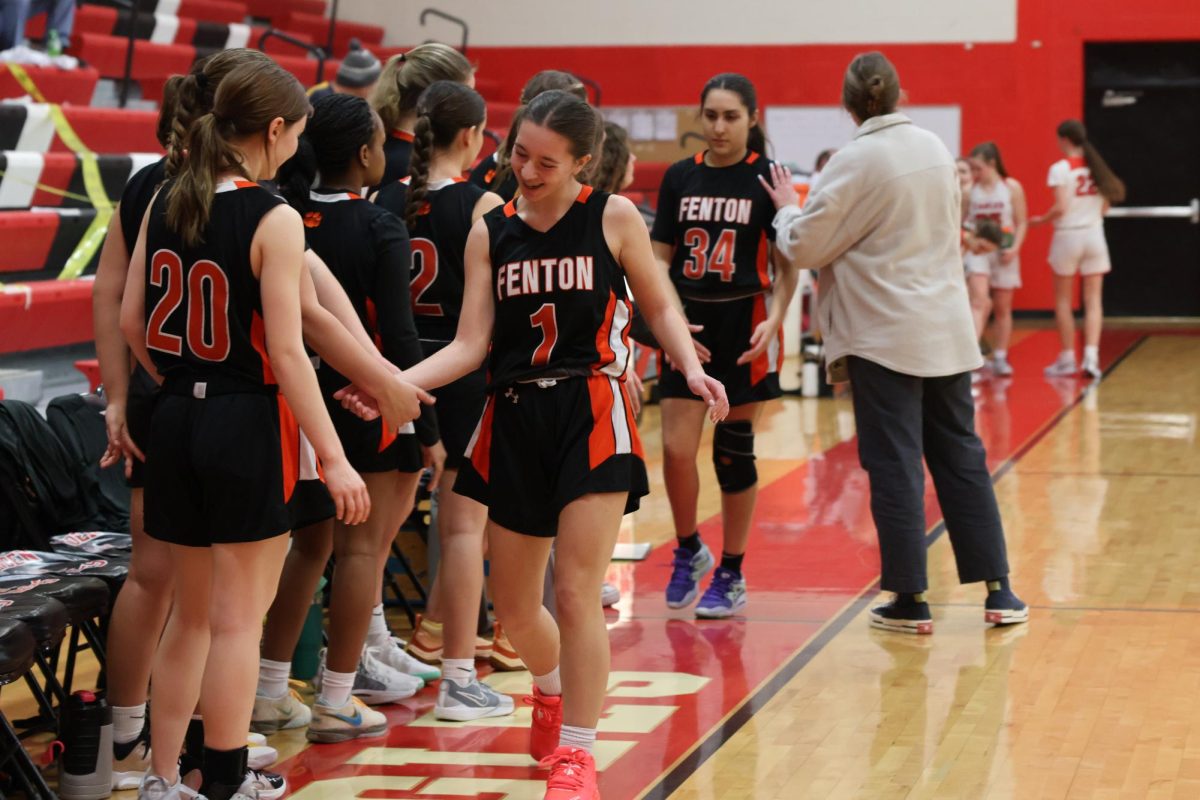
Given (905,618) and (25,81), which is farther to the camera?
(25,81)

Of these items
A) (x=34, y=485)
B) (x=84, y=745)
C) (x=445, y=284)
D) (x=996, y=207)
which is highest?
(x=445, y=284)

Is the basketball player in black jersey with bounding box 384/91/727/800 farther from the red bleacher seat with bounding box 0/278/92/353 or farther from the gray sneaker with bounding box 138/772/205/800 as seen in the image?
the red bleacher seat with bounding box 0/278/92/353

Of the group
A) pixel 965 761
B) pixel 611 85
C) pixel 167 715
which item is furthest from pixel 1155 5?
pixel 167 715

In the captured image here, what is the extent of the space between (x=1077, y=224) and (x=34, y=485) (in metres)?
8.53

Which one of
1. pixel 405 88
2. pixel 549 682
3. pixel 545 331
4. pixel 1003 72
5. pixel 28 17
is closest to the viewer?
pixel 545 331

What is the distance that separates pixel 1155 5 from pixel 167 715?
43.1 ft

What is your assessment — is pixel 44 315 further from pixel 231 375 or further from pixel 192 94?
pixel 231 375

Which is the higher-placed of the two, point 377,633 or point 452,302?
point 452,302

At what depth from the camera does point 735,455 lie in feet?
17.2

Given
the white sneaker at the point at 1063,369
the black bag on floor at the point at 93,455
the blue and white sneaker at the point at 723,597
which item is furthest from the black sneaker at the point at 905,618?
the white sneaker at the point at 1063,369

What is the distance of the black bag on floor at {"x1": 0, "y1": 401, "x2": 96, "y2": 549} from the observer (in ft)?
14.0

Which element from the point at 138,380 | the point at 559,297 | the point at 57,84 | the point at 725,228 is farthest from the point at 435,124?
the point at 57,84

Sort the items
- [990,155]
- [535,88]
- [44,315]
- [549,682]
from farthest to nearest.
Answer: [990,155], [44,315], [535,88], [549,682]

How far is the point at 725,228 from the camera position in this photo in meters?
5.11
